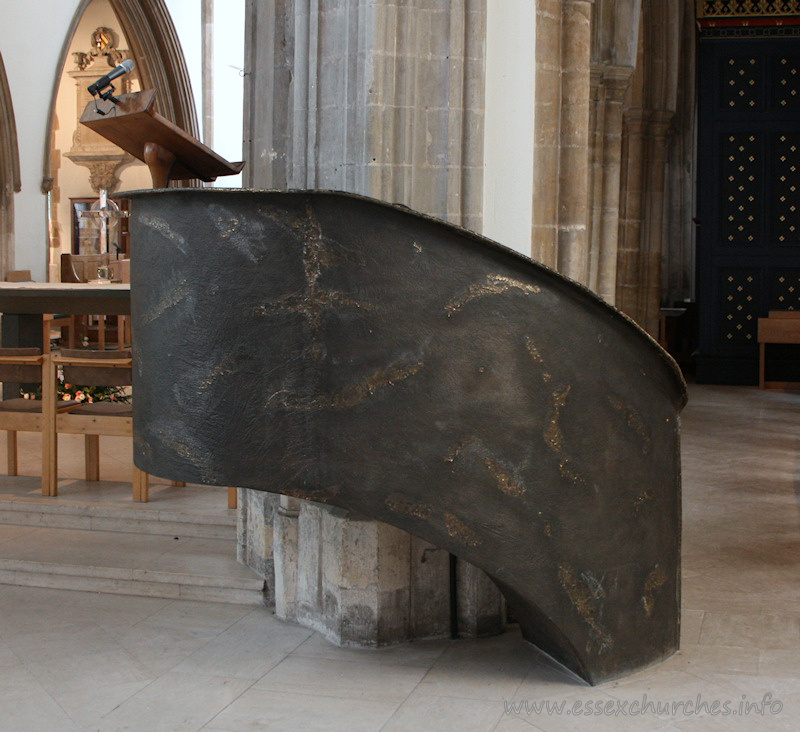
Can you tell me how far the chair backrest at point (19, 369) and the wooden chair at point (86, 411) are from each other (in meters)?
0.27

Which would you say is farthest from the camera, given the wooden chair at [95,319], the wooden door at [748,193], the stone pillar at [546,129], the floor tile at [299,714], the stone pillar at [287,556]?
the wooden door at [748,193]

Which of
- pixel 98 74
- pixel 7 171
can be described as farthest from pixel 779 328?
pixel 98 74

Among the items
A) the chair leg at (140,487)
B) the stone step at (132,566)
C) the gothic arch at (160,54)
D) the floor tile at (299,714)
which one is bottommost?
the floor tile at (299,714)

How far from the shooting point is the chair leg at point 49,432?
16.7ft

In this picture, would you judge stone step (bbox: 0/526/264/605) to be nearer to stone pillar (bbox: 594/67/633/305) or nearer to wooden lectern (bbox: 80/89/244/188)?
wooden lectern (bbox: 80/89/244/188)

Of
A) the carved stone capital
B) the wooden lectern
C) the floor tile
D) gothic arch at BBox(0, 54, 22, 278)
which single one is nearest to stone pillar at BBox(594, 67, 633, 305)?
the wooden lectern

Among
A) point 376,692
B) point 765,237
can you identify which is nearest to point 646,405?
point 376,692

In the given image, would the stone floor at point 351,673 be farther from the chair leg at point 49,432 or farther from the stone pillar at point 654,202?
the stone pillar at point 654,202

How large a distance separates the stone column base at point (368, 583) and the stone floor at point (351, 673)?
2.9 inches

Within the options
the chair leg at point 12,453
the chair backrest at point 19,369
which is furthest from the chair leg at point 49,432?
the chair leg at point 12,453

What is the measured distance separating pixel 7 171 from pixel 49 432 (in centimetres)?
967

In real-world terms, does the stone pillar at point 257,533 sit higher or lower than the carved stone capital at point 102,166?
lower

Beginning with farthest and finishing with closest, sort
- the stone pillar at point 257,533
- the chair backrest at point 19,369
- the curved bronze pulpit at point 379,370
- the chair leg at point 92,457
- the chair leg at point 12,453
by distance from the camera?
the chair leg at point 12,453
the chair leg at point 92,457
the chair backrest at point 19,369
the stone pillar at point 257,533
the curved bronze pulpit at point 379,370

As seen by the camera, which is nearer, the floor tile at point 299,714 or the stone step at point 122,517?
the floor tile at point 299,714
